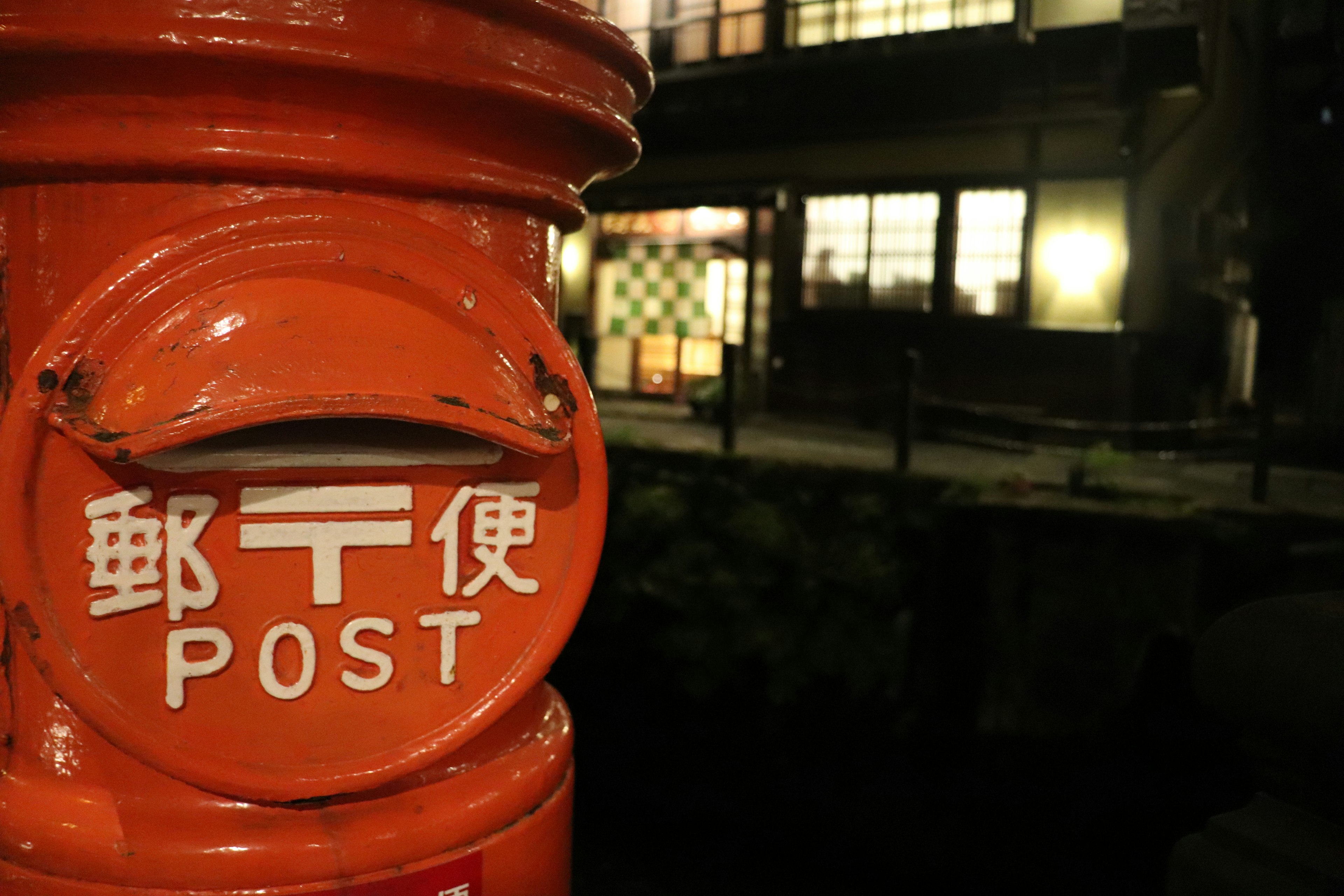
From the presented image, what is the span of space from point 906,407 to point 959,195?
4695 millimetres

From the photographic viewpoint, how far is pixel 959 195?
10078 mm

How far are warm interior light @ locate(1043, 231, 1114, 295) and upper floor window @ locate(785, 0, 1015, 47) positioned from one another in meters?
2.36

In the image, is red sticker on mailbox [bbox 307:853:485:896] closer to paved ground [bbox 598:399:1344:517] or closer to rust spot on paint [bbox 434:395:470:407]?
rust spot on paint [bbox 434:395:470:407]

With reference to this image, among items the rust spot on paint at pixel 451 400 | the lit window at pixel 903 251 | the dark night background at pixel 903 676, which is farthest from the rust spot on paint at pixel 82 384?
the lit window at pixel 903 251

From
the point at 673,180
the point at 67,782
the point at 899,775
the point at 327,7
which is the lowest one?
the point at 899,775

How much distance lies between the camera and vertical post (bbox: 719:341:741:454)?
696 centimetres

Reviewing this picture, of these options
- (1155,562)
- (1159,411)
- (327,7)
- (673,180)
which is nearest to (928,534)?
(1155,562)

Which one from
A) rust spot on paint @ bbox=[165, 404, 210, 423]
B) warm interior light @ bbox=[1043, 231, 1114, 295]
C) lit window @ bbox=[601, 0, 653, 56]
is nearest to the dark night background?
rust spot on paint @ bbox=[165, 404, 210, 423]

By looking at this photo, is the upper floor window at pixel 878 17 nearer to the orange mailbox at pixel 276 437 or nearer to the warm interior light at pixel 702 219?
the warm interior light at pixel 702 219

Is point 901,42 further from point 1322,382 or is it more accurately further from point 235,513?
point 235,513

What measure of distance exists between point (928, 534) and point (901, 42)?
7.08m

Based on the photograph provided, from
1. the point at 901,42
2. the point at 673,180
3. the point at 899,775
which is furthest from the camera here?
the point at 673,180

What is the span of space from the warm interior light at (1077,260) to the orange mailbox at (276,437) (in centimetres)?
928

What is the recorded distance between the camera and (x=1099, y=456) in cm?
576
